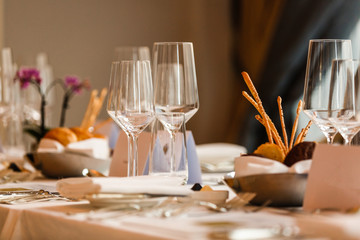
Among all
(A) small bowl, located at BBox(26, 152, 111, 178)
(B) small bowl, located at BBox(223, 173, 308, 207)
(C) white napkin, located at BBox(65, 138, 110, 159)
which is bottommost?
(A) small bowl, located at BBox(26, 152, 111, 178)

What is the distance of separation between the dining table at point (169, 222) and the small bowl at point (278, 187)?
0.02 meters

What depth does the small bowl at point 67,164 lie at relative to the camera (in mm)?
2029

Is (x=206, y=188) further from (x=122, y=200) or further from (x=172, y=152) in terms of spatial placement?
(x=122, y=200)

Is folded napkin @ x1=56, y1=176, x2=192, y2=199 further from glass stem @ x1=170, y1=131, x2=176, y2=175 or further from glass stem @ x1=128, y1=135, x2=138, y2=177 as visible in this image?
glass stem @ x1=128, y1=135, x2=138, y2=177

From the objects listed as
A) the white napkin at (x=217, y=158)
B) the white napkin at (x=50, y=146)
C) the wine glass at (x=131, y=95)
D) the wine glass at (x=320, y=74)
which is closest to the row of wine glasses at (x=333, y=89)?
the wine glass at (x=320, y=74)

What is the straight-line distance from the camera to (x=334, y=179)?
117 centimetres

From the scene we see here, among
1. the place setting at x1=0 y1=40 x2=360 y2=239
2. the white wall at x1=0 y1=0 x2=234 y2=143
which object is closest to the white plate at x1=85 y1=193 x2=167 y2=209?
the place setting at x1=0 y1=40 x2=360 y2=239

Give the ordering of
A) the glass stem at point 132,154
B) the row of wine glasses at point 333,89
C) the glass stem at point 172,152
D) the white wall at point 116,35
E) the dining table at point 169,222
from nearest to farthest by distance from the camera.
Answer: the dining table at point 169,222, the row of wine glasses at point 333,89, the glass stem at point 172,152, the glass stem at point 132,154, the white wall at point 116,35

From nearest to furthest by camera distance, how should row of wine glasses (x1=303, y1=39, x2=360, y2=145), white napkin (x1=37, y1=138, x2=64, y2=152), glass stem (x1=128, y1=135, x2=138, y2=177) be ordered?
row of wine glasses (x1=303, y1=39, x2=360, y2=145) < glass stem (x1=128, y1=135, x2=138, y2=177) < white napkin (x1=37, y1=138, x2=64, y2=152)

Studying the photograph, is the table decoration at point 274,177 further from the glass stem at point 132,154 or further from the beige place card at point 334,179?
the glass stem at point 132,154

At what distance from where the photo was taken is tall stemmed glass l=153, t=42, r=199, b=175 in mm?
1402

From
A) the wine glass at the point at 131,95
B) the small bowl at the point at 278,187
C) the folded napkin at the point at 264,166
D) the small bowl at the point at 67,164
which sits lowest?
the small bowl at the point at 67,164

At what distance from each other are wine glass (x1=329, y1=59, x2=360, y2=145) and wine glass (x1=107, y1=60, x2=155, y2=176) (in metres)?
0.42

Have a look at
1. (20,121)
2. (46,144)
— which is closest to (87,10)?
(20,121)
